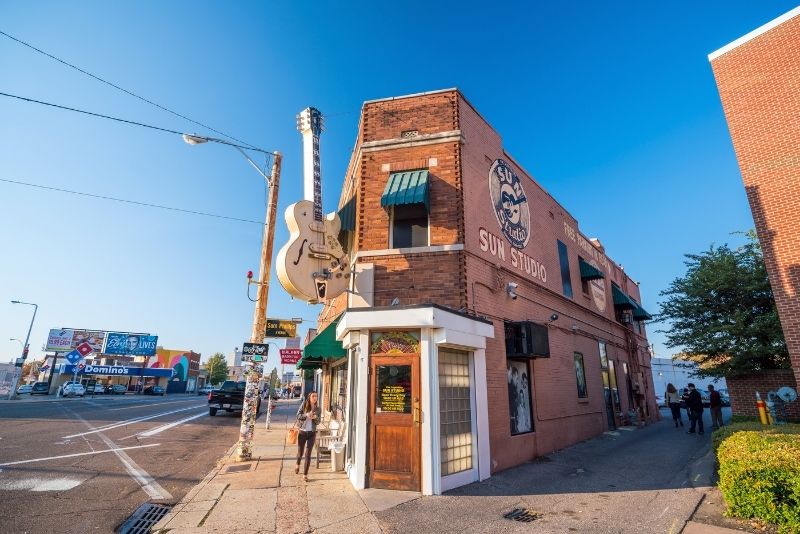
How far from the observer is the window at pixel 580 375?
1474 cm

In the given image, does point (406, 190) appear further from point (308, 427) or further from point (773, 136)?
point (773, 136)

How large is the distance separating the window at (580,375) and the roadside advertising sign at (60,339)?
73744 mm

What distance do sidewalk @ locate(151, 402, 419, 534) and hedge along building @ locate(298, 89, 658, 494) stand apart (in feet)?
2.30

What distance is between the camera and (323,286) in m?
9.07

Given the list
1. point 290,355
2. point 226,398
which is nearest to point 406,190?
point 290,355

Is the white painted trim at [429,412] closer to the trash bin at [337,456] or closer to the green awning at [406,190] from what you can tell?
the trash bin at [337,456]

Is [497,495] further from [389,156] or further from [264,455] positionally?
[389,156]

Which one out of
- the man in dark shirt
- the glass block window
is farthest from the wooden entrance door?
the man in dark shirt

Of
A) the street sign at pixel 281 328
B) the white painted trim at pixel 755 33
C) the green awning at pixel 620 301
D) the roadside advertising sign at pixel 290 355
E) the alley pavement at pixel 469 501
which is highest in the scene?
the white painted trim at pixel 755 33

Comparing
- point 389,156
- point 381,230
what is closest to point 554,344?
Result: point 381,230

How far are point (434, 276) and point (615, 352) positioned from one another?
1483cm

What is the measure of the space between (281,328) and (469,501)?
48.4ft

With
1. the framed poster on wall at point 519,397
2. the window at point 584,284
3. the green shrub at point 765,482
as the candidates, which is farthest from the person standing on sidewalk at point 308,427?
the window at point 584,284

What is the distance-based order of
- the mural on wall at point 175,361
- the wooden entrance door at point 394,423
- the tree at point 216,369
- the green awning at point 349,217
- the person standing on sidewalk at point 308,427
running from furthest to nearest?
1. the tree at point 216,369
2. the mural on wall at point 175,361
3. the green awning at point 349,217
4. the person standing on sidewalk at point 308,427
5. the wooden entrance door at point 394,423
